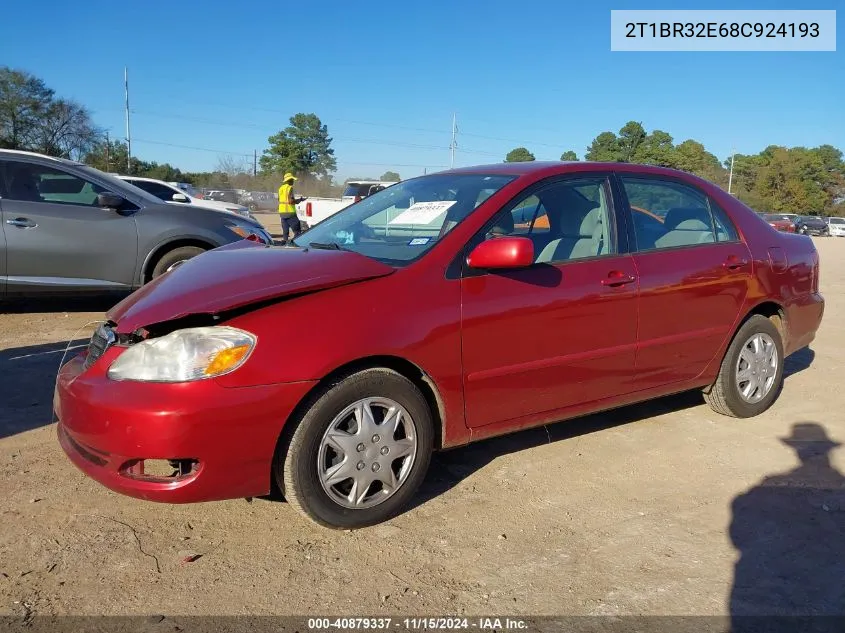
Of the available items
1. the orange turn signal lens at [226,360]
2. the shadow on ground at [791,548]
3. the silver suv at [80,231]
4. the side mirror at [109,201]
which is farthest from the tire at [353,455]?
the side mirror at [109,201]

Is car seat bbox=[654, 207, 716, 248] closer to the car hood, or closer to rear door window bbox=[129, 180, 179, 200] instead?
the car hood

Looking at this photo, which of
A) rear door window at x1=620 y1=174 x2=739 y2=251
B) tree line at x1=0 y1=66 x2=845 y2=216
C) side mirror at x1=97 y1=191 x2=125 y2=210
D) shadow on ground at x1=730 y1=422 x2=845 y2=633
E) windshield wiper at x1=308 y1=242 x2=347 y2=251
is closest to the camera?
shadow on ground at x1=730 y1=422 x2=845 y2=633

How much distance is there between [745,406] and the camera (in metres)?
4.55

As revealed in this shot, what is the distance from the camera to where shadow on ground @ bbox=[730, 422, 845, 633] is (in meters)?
2.48

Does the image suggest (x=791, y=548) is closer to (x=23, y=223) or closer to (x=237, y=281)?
(x=237, y=281)

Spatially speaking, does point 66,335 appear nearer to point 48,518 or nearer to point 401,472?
point 48,518

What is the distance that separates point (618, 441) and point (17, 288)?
5687 mm

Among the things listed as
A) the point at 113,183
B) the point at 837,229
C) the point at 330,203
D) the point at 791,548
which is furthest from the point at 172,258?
the point at 837,229

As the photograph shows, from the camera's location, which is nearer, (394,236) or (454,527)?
(454,527)

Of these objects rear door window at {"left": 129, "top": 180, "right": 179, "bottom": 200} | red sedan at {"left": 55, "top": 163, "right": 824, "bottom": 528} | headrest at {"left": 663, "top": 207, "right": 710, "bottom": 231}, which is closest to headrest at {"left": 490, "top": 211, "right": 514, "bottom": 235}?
red sedan at {"left": 55, "top": 163, "right": 824, "bottom": 528}

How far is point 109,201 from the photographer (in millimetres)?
6824

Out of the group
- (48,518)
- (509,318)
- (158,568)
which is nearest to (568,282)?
(509,318)

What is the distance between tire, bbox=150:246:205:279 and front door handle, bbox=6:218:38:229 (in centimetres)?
116

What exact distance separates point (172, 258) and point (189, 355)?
186 inches
